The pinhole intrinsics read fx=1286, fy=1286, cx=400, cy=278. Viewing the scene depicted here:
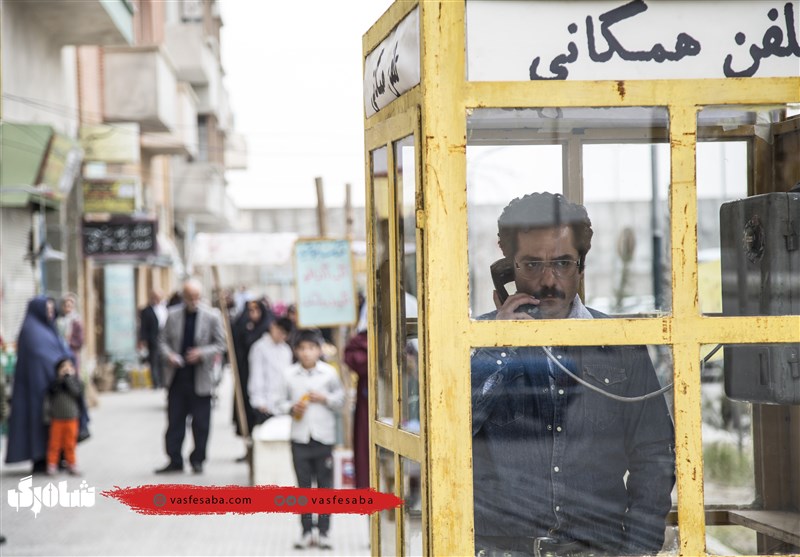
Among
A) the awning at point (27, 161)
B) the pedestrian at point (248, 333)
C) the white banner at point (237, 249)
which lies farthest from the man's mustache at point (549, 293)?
the awning at point (27, 161)

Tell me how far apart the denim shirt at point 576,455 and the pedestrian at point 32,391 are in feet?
30.2

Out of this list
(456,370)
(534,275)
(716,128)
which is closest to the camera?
(456,370)

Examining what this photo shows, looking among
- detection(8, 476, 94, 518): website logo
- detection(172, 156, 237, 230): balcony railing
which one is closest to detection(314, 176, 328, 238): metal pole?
detection(8, 476, 94, 518): website logo

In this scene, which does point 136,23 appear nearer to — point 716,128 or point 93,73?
point 93,73

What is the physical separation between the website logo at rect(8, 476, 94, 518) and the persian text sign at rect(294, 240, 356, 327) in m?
2.55

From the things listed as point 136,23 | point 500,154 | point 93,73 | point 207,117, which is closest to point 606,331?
point 500,154

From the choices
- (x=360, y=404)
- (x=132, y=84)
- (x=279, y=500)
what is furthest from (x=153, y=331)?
(x=279, y=500)

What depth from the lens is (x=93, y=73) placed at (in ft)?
77.3

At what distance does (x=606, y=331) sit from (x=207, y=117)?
41979mm

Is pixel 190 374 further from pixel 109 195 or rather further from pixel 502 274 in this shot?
pixel 109 195

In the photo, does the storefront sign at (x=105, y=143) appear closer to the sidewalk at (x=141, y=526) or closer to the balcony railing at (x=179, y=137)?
the balcony railing at (x=179, y=137)

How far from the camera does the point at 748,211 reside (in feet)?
11.5

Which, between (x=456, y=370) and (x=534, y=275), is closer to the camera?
(x=456, y=370)

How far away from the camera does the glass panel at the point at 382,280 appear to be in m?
3.61
